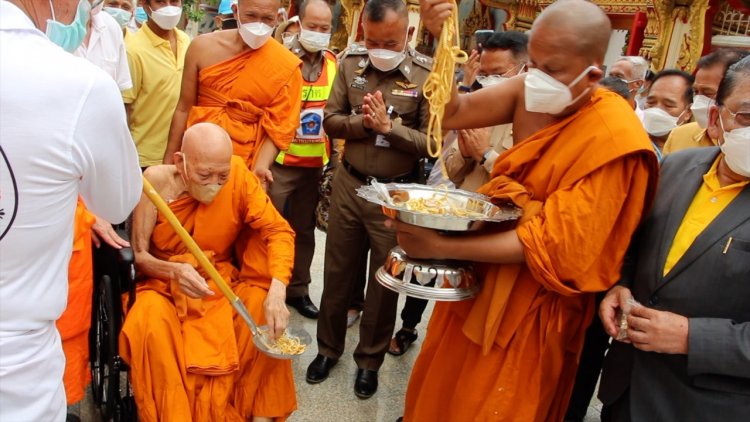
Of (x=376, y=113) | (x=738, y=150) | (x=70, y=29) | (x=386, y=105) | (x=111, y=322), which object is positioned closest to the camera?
(x=70, y=29)

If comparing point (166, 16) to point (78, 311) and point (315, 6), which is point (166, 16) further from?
point (78, 311)

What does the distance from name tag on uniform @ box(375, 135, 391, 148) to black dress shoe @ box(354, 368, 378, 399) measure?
3.93 feet

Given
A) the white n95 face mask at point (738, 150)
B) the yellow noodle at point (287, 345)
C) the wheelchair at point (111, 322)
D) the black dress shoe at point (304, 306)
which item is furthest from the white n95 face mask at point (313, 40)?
the white n95 face mask at point (738, 150)

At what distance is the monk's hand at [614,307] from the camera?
182 centimetres

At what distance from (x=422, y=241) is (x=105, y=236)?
1.30 m

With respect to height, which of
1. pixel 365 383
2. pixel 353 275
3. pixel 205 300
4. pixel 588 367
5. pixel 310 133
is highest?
pixel 310 133

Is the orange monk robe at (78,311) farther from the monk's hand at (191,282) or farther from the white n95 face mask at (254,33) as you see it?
the white n95 face mask at (254,33)

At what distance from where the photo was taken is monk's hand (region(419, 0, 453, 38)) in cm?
177

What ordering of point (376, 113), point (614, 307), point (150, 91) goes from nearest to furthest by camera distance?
point (614, 307)
point (376, 113)
point (150, 91)

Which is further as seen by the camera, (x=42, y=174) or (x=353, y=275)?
(x=353, y=275)

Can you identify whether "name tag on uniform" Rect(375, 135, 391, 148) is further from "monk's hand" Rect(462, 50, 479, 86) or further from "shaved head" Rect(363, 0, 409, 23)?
"monk's hand" Rect(462, 50, 479, 86)

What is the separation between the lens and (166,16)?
402 cm

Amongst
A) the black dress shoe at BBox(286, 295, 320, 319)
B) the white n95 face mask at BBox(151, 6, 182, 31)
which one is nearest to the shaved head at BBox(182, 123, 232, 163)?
the black dress shoe at BBox(286, 295, 320, 319)

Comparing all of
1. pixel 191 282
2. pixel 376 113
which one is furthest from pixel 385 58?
pixel 191 282
